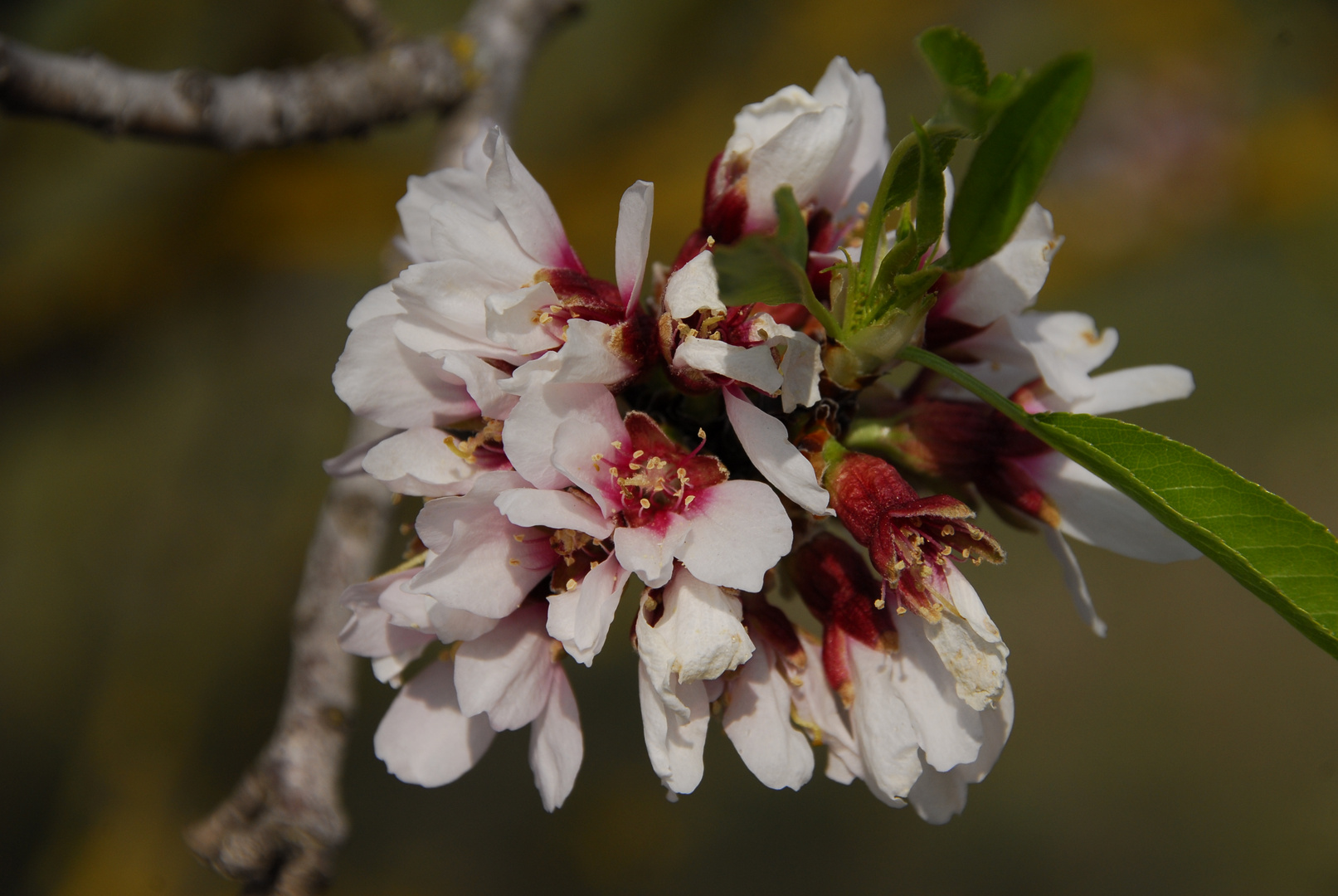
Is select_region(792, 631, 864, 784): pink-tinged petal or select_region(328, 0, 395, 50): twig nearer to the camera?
select_region(792, 631, 864, 784): pink-tinged petal

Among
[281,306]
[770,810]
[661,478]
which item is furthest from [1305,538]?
[281,306]

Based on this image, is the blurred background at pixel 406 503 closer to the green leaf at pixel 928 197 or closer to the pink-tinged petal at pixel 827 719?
the pink-tinged petal at pixel 827 719

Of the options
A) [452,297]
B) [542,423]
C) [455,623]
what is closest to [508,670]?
[455,623]

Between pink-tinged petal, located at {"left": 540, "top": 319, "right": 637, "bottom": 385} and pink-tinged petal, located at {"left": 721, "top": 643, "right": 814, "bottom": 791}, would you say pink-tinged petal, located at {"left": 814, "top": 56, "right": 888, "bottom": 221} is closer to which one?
pink-tinged petal, located at {"left": 540, "top": 319, "right": 637, "bottom": 385}

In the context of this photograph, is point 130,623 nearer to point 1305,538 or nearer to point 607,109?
point 607,109

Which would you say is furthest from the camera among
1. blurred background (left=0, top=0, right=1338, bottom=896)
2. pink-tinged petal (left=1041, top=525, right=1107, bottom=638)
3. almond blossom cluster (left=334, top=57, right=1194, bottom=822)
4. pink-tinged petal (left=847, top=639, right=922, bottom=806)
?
blurred background (left=0, top=0, right=1338, bottom=896)

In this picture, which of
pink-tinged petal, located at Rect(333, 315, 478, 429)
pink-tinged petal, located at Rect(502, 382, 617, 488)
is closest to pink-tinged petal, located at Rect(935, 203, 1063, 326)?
pink-tinged petal, located at Rect(502, 382, 617, 488)

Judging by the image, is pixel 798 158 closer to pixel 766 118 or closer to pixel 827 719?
pixel 766 118
